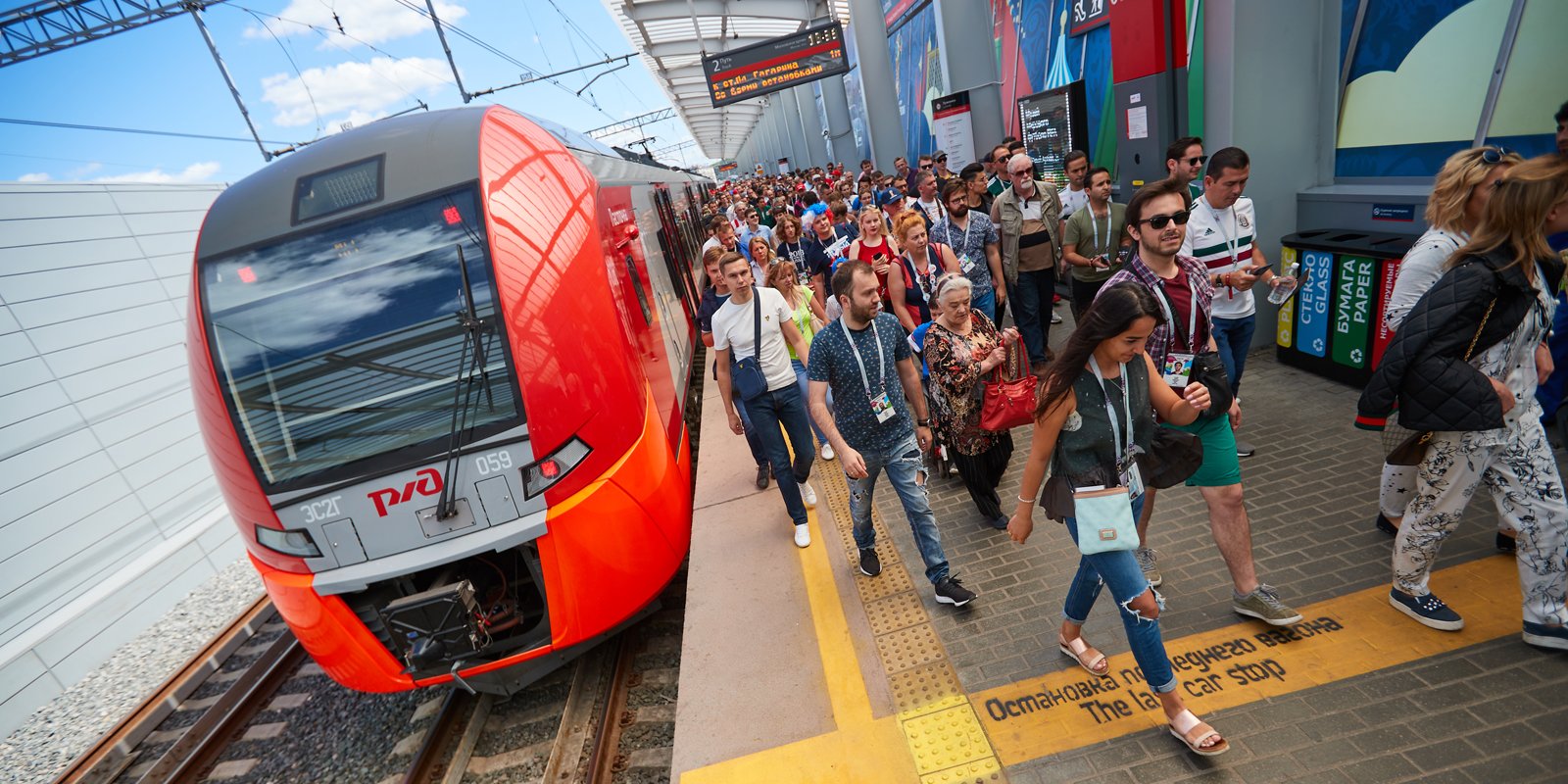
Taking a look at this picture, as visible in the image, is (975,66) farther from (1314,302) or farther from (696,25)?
(696,25)

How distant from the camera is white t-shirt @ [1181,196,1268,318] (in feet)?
12.8

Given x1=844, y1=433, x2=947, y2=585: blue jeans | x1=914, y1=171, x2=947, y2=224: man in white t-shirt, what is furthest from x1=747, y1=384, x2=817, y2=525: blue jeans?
x1=914, y1=171, x2=947, y2=224: man in white t-shirt

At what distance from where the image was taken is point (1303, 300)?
5105 mm

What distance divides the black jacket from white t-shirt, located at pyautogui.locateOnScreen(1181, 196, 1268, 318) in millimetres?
1347

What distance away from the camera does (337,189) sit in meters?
3.44

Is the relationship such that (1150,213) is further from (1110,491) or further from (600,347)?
(600,347)

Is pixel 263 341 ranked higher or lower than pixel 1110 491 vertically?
higher

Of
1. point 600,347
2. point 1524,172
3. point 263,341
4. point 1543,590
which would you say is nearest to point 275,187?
point 263,341

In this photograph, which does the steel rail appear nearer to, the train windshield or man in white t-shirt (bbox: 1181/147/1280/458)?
the train windshield

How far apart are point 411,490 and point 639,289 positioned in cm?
236

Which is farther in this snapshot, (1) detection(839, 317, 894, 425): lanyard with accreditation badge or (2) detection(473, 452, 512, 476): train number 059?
(1) detection(839, 317, 894, 425): lanyard with accreditation badge

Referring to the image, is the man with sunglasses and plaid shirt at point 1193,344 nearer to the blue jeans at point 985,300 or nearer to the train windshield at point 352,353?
the blue jeans at point 985,300

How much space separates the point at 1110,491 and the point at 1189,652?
110 centimetres

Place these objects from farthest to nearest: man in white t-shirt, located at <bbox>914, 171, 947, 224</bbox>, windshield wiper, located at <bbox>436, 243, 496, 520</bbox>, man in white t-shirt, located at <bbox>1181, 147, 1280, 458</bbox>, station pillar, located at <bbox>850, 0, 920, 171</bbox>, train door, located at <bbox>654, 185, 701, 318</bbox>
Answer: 1. station pillar, located at <bbox>850, 0, 920, 171</bbox>
2. train door, located at <bbox>654, 185, 701, 318</bbox>
3. man in white t-shirt, located at <bbox>914, 171, 947, 224</bbox>
4. man in white t-shirt, located at <bbox>1181, 147, 1280, 458</bbox>
5. windshield wiper, located at <bbox>436, 243, 496, 520</bbox>
